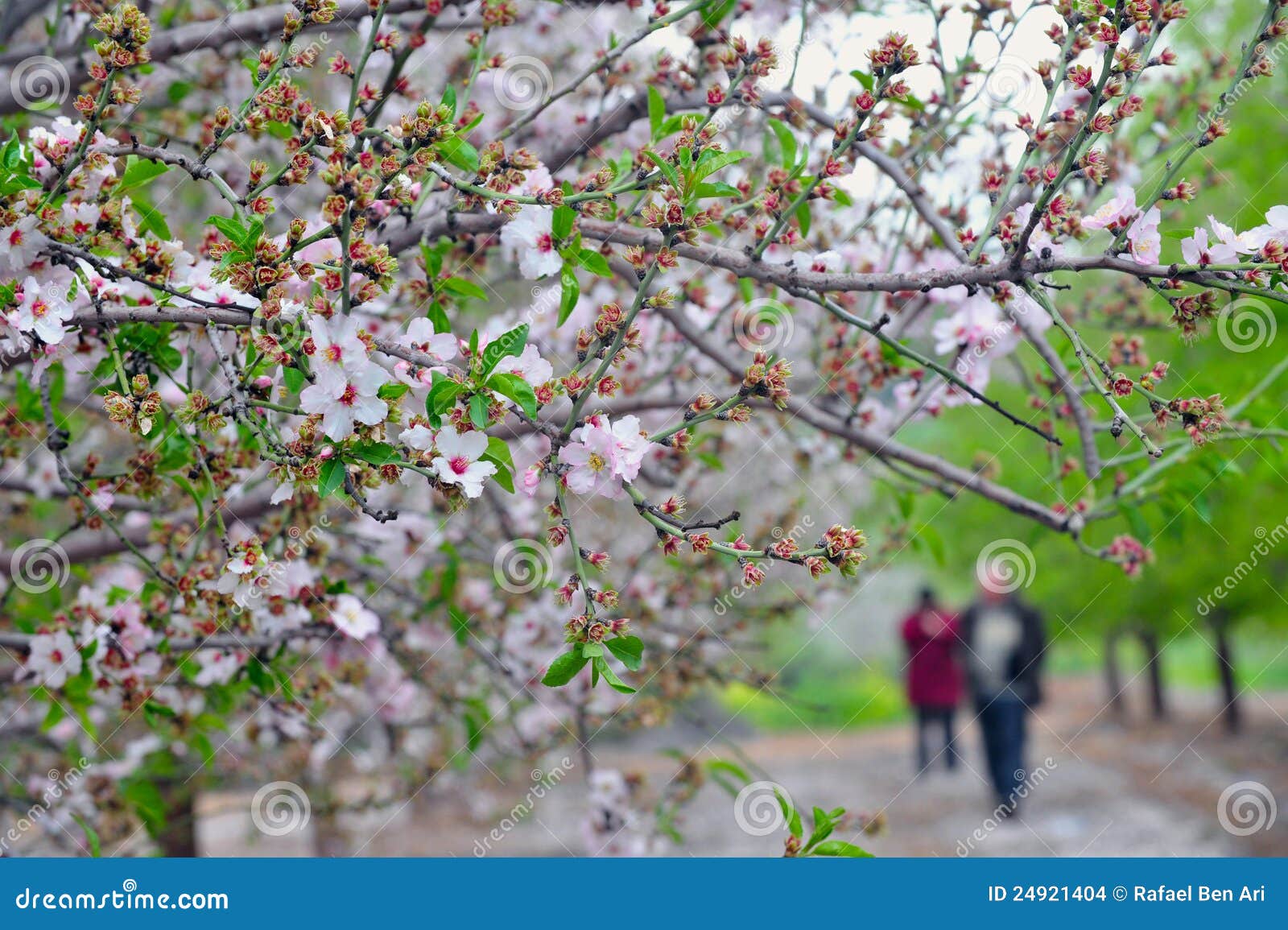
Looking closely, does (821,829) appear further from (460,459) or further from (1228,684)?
(1228,684)

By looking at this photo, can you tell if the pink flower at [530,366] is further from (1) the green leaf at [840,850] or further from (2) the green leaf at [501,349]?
(1) the green leaf at [840,850]

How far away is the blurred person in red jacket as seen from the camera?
32.9 ft

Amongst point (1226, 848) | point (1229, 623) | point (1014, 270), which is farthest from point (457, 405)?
point (1229, 623)

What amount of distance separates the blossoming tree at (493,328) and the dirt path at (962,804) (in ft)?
10.7

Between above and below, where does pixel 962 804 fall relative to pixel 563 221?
above

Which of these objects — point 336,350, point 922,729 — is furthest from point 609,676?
point 922,729

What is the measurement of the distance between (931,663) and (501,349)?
30.2ft

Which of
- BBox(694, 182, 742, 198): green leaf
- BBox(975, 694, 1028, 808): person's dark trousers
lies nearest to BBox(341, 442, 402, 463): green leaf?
BBox(694, 182, 742, 198): green leaf

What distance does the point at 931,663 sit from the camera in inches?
395

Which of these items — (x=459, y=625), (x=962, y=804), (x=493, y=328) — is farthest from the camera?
(x=962, y=804)

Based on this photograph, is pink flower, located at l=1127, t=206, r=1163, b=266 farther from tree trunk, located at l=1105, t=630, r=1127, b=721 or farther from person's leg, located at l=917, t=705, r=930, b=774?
tree trunk, located at l=1105, t=630, r=1127, b=721

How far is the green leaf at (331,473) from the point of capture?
151cm

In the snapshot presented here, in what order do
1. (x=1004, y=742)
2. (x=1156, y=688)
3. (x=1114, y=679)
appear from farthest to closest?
(x=1114, y=679) → (x=1156, y=688) → (x=1004, y=742)
